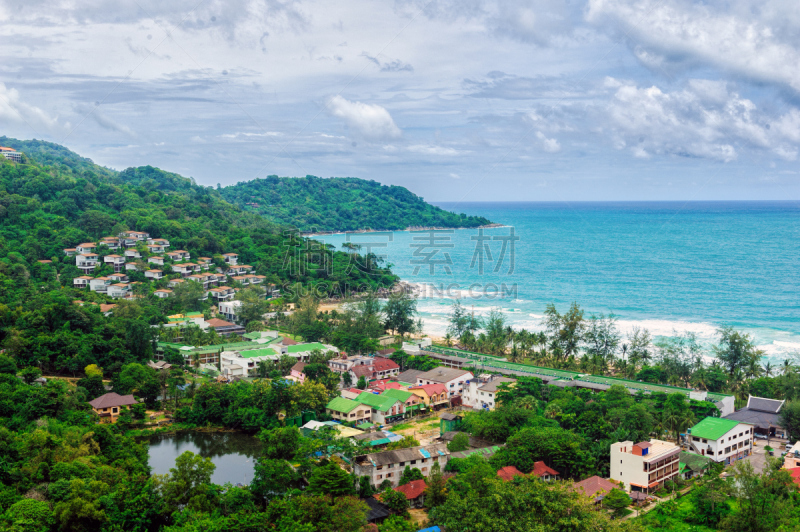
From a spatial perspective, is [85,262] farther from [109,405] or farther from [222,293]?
[109,405]

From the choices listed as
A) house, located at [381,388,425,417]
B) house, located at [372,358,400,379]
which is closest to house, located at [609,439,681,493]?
house, located at [381,388,425,417]

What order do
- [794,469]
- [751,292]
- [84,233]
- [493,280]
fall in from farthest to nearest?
[493,280] → [751,292] → [84,233] → [794,469]

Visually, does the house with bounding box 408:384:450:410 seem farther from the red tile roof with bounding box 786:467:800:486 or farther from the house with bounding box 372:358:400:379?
the red tile roof with bounding box 786:467:800:486

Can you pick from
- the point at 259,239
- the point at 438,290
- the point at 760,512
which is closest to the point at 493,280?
the point at 438,290

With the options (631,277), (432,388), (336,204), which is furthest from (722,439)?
(336,204)

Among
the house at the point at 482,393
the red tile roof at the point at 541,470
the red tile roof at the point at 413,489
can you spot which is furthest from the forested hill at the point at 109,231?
the red tile roof at the point at 541,470

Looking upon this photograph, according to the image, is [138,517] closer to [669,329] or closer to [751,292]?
[669,329]
